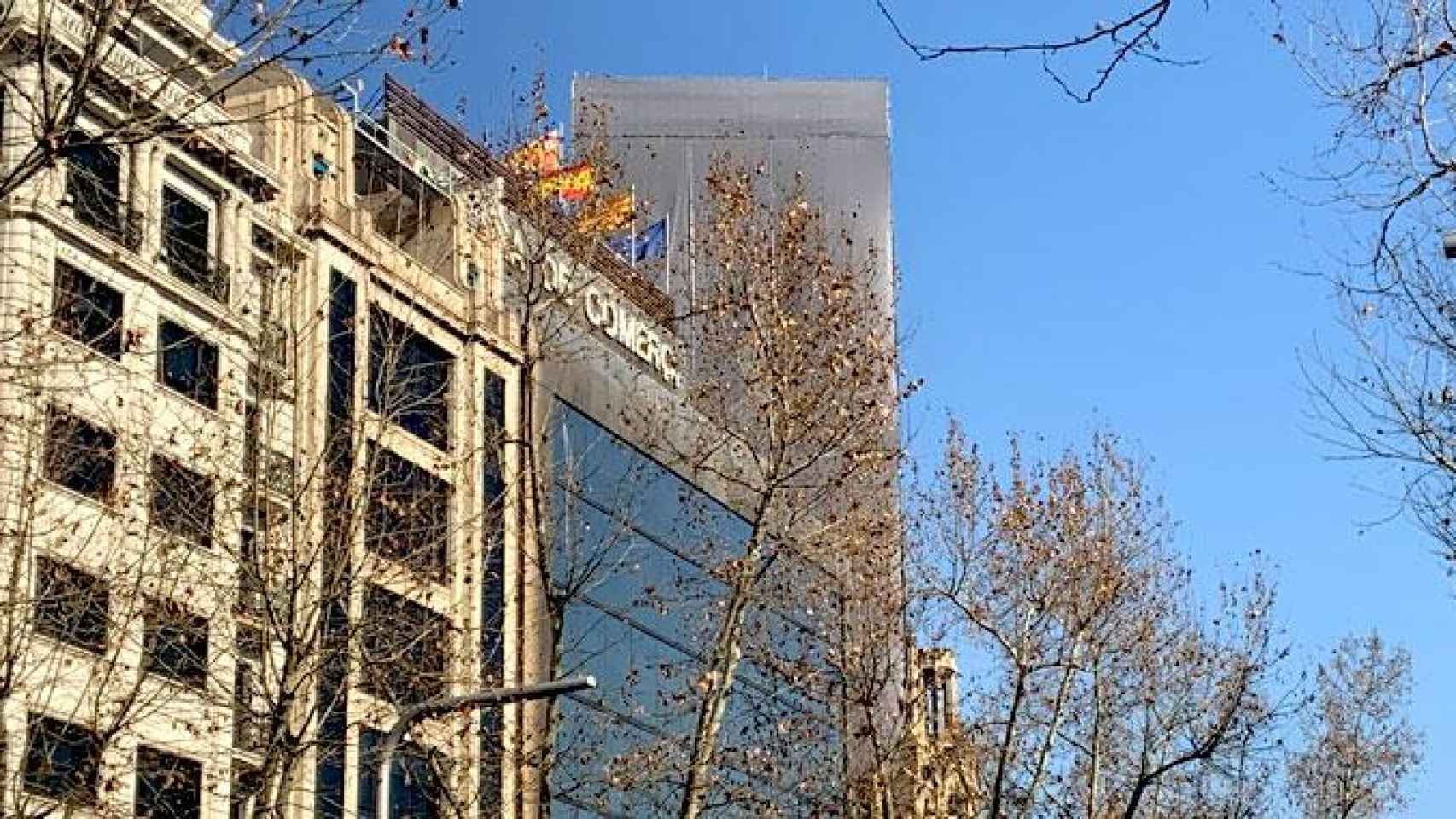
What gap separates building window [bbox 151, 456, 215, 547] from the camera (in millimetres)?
24625

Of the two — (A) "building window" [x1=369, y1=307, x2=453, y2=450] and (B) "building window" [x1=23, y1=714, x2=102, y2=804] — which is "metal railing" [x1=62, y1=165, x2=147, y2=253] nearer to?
(A) "building window" [x1=369, y1=307, x2=453, y2=450]

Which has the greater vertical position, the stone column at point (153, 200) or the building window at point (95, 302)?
the stone column at point (153, 200)

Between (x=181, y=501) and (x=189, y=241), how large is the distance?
1666 centimetres

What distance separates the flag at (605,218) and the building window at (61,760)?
7.12 m

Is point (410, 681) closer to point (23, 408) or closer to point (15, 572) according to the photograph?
point (15, 572)

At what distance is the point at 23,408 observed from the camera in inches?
1201

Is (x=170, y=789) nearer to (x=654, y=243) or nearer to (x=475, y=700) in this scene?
(x=475, y=700)

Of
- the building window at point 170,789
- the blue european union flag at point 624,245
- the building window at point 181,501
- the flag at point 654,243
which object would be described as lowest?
the building window at point 170,789

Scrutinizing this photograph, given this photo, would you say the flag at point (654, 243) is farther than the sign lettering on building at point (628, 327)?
Yes

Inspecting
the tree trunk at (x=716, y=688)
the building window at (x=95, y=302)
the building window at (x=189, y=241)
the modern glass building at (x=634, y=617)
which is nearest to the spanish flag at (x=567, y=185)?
the tree trunk at (x=716, y=688)

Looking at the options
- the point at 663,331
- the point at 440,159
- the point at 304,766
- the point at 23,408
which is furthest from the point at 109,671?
the point at 663,331

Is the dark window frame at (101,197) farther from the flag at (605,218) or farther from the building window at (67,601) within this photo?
the flag at (605,218)

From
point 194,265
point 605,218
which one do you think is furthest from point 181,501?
point 194,265

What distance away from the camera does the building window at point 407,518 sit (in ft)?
79.8
